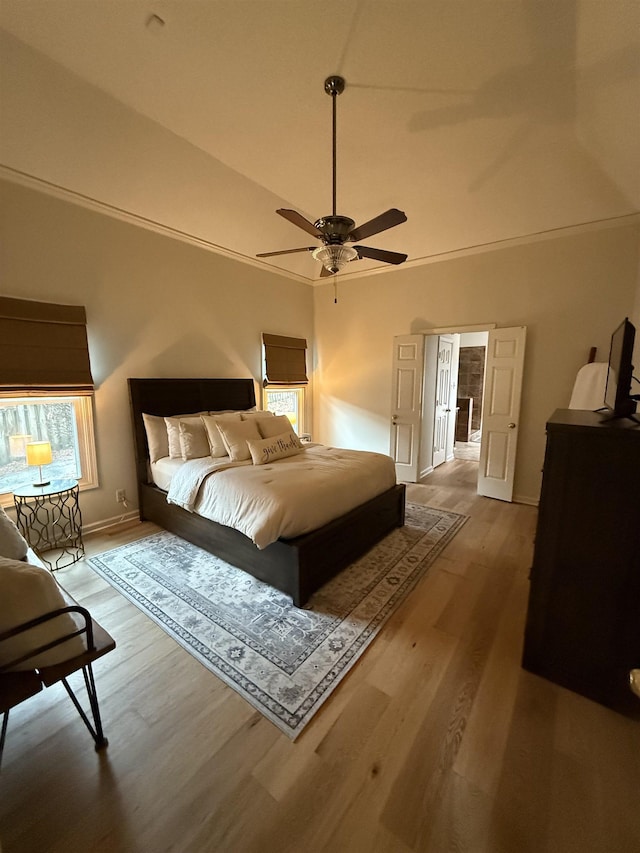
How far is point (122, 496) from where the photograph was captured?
3.53 metres

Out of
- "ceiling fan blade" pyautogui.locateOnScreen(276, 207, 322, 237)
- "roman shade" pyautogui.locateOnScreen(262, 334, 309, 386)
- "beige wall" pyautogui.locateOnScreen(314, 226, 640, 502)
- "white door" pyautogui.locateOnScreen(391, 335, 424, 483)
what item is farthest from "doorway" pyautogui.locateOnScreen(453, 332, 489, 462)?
"ceiling fan blade" pyautogui.locateOnScreen(276, 207, 322, 237)

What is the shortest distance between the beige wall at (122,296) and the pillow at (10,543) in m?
1.56

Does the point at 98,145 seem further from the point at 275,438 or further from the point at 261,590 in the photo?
the point at 261,590

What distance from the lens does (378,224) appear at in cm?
212

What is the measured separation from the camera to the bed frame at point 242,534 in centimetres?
232

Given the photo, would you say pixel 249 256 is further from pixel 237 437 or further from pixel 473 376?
pixel 473 376

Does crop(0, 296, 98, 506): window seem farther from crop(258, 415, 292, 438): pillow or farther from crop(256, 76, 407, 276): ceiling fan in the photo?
crop(256, 76, 407, 276): ceiling fan

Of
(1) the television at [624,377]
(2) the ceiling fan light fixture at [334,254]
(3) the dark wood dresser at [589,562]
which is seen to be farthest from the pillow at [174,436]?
(1) the television at [624,377]

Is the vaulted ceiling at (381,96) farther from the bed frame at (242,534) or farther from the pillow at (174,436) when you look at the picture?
the pillow at (174,436)

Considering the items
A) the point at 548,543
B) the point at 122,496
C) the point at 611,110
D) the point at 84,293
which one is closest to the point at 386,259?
the point at 611,110

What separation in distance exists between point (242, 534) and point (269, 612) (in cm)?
57

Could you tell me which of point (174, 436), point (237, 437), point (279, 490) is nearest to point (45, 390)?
point (174, 436)

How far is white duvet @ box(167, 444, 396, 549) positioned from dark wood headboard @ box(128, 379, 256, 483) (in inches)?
30.2

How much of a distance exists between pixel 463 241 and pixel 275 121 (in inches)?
100.0
